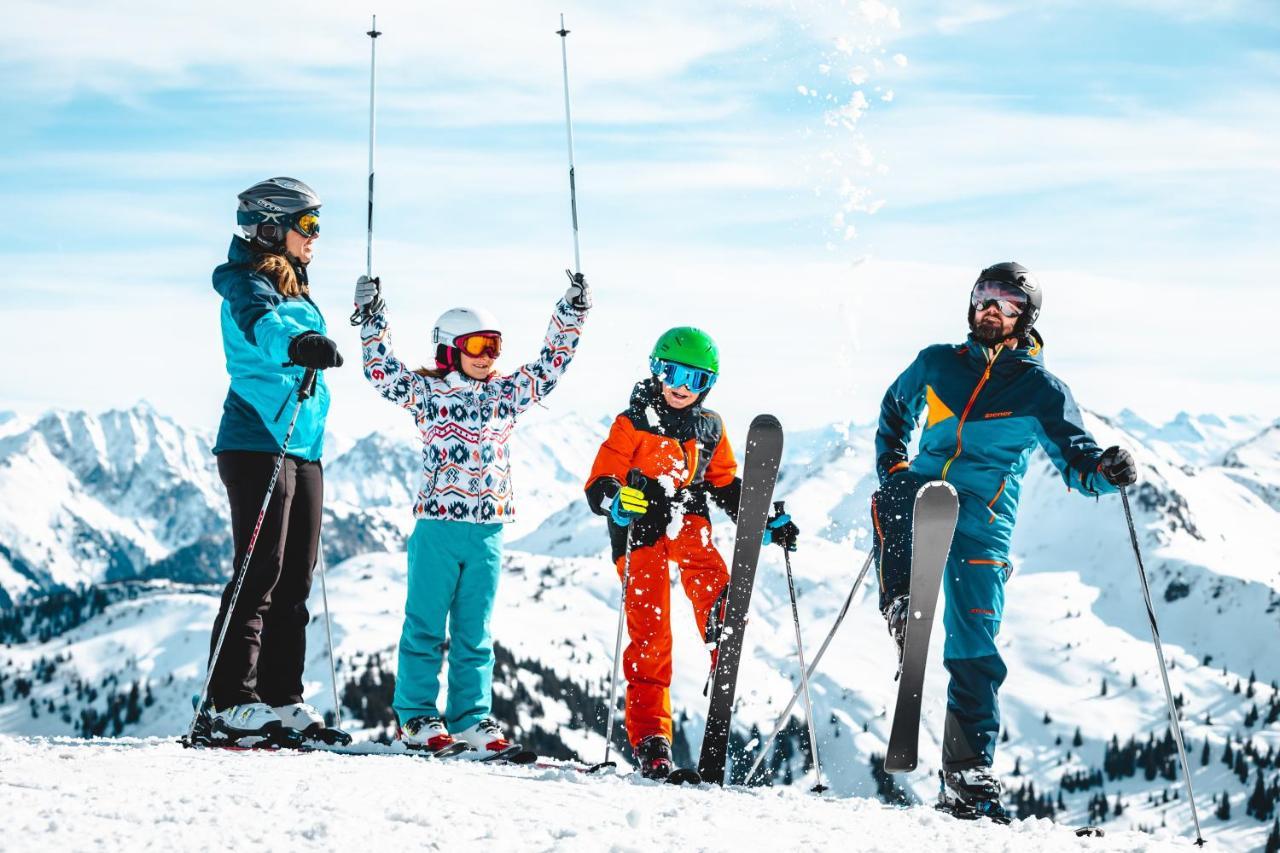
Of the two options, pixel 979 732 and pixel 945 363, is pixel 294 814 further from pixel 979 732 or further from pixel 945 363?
pixel 945 363

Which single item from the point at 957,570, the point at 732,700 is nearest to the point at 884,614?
the point at 957,570

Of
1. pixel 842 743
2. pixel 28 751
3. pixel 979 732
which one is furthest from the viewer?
pixel 842 743

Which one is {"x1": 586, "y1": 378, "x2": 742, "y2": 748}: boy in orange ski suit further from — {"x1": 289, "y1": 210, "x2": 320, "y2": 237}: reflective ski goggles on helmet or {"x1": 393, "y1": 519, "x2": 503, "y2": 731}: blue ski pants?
{"x1": 289, "y1": 210, "x2": 320, "y2": 237}: reflective ski goggles on helmet

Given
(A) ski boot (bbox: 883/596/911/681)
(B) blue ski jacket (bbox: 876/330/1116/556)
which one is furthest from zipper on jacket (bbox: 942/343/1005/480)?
(A) ski boot (bbox: 883/596/911/681)

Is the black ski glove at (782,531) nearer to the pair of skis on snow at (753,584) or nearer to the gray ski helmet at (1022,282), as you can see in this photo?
the pair of skis on snow at (753,584)

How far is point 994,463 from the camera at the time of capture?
703cm

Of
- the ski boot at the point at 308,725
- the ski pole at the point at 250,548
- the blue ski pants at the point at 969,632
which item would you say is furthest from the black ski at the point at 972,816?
the ski pole at the point at 250,548

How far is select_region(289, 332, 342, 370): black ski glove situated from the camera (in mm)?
6602

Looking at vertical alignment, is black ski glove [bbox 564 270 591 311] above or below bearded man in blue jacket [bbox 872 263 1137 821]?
above

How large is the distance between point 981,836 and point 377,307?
458cm

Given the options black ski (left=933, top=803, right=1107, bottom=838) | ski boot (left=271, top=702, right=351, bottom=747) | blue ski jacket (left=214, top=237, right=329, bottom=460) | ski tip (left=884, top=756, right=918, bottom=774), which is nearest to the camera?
black ski (left=933, top=803, right=1107, bottom=838)

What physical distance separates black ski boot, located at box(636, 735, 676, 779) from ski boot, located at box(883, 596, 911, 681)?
1412 millimetres

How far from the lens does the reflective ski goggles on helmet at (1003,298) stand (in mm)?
7160

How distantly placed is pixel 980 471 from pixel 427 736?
3668 millimetres
